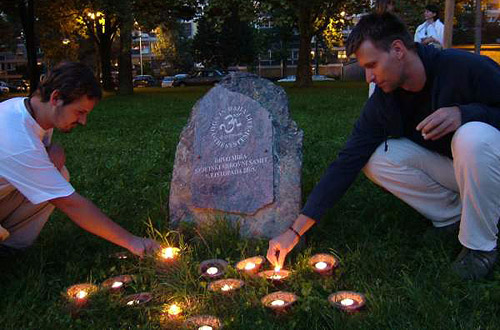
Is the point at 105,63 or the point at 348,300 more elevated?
the point at 105,63

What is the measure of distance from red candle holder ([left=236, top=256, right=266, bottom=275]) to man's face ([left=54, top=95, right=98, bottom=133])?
4.19 feet

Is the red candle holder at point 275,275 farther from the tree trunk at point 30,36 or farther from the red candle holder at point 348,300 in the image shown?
the tree trunk at point 30,36

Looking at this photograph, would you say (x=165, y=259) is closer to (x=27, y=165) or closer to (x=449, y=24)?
(x=27, y=165)

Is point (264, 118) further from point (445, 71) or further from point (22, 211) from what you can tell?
point (22, 211)

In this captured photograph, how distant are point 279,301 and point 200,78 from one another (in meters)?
43.7

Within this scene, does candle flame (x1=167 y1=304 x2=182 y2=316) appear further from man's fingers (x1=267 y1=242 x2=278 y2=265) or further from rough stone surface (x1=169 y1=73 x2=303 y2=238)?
rough stone surface (x1=169 y1=73 x2=303 y2=238)

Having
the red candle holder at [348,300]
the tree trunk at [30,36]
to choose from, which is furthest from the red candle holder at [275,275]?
the tree trunk at [30,36]

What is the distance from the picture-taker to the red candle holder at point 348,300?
271 centimetres

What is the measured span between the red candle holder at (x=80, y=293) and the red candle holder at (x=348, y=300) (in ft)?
4.43

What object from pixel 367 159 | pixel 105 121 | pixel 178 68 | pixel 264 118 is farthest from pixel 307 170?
pixel 178 68

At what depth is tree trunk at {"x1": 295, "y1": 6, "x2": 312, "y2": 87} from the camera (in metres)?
23.6

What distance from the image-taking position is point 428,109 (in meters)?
3.36

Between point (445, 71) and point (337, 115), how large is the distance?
794 centimetres

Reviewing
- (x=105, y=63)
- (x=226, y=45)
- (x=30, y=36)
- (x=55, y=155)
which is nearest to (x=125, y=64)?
(x=105, y=63)
